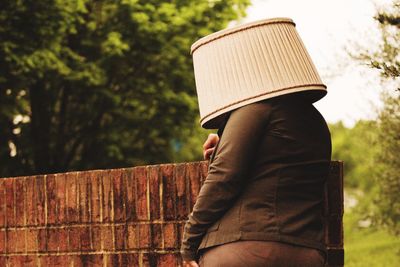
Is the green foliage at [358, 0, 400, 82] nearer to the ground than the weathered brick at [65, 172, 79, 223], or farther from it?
farther from it

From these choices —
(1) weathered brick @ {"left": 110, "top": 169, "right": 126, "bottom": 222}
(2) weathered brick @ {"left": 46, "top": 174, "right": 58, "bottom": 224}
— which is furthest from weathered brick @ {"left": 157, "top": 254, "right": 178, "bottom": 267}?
(2) weathered brick @ {"left": 46, "top": 174, "right": 58, "bottom": 224}

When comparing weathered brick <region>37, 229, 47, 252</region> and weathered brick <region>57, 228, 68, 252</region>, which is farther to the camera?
weathered brick <region>37, 229, 47, 252</region>

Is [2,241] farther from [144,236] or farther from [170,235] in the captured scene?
[170,235]

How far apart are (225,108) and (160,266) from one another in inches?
52.1

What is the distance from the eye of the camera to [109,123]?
18.6 meters

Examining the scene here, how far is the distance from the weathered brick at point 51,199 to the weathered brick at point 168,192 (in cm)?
82

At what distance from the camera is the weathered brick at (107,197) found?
4098 mm

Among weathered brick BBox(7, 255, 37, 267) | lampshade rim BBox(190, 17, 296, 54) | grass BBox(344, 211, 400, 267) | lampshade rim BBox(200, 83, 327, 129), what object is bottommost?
grass BBox(344, 211, 400, 267)

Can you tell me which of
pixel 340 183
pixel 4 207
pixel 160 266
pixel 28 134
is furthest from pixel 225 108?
pixel 28 134

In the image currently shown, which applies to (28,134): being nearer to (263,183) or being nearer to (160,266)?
(160,266)

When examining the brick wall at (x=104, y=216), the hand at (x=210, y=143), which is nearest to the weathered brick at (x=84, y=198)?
the brick wall at (x=104, y=216)

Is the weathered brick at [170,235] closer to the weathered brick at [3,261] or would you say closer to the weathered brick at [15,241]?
the weathered brick at [15,241]

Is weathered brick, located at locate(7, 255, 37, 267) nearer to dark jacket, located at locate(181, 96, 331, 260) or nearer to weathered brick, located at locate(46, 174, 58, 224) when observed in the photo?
weathered brick, located at locate(46, 174, 58, 224)

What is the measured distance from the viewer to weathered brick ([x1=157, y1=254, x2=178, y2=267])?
3871 mm
